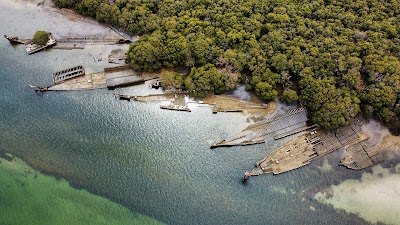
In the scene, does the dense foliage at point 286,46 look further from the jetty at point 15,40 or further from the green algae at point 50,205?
the green algae at point 50,205

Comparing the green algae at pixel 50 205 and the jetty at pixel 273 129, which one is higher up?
the jetty at pixel 273 129

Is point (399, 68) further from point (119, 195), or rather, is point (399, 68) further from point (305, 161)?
point (119, 195)

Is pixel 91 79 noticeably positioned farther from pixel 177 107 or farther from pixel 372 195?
pixel 372 195

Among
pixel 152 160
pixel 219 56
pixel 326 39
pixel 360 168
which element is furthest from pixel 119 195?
pixel 326 39

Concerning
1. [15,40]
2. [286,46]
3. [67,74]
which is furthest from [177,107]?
[15,40]

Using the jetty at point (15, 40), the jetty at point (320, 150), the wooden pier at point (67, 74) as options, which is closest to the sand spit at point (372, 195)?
the jetty at point (320, 150)

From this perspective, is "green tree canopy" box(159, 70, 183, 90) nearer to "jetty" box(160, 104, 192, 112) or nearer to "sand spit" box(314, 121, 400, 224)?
"jetty" box(160, 104, 192, 112)

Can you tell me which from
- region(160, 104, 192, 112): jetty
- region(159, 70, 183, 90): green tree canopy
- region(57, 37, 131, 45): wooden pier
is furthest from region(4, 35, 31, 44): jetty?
region(160, 104, 192, 112): jetty
